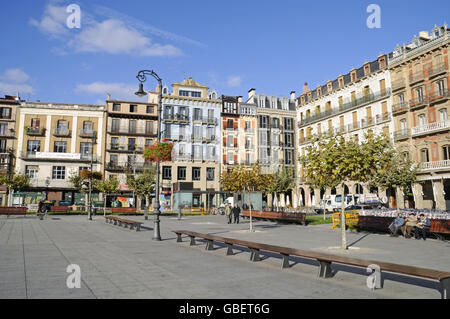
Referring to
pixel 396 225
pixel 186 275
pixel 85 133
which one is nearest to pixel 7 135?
pixel 85 133

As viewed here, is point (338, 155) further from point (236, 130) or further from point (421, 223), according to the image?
point (236, 130)

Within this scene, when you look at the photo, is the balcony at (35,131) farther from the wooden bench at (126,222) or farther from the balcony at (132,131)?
the wooden bench at (126,222)

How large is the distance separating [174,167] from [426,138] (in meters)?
31.6

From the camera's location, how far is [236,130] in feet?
175

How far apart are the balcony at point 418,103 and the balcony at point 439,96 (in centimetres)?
64

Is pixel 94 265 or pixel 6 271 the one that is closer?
pixel 6 271

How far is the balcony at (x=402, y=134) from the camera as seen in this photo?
3479 cm

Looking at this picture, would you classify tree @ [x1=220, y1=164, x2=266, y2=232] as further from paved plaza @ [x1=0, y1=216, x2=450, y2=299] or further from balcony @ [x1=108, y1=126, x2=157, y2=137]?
balcony @ [x1=108, y1=126, x2=157, y2=137]

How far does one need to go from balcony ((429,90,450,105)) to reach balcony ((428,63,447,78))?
5.85ft

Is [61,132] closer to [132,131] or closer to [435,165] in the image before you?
[132,131]

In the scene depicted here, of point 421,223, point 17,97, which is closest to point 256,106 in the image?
point 17,97

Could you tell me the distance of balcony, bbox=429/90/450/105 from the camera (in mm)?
30970

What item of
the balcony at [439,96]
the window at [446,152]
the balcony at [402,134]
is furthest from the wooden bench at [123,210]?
the balcony at [439,96]
